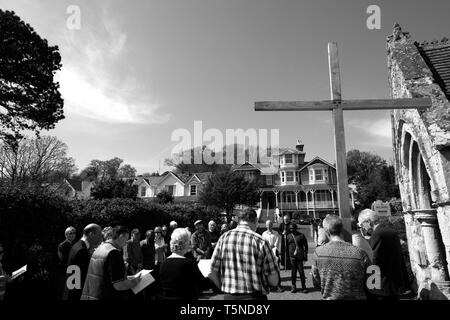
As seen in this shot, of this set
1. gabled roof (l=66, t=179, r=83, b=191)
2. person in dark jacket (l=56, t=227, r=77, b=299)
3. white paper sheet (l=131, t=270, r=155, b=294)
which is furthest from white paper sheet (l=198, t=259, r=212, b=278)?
gabled roof (l=66, t=179, r=83, b=191)

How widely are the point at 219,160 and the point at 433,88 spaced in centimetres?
4973

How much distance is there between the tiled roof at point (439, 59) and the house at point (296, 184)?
31.0m

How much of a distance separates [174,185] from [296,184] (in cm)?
2031

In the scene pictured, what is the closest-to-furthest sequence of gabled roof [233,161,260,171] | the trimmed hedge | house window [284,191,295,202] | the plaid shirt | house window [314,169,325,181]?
the plaid shirt < the trimmed hedge < house window [314,169,325,181] < house window [284,191,295,202] < gabled roof [233,161,260,171]

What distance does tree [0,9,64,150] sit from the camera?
43.6ft

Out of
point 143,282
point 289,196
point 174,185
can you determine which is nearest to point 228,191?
point 289,196

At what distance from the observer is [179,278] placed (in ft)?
10.2

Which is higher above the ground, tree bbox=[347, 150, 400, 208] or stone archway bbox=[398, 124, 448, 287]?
tree bbox=[347, 150, 400, 208]

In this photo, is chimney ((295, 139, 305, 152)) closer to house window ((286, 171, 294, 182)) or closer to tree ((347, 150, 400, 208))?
house window ((286, 171, 294, 182))

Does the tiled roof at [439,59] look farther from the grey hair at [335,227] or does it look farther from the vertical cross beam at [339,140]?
the grey hair at [335,227]

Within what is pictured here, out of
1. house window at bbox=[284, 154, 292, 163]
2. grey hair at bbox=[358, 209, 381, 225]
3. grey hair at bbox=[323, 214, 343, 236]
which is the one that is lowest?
grey hair at bbox=[323, 214, 343, 236]

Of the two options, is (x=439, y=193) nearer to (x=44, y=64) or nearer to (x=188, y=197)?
(x=44, y=64)

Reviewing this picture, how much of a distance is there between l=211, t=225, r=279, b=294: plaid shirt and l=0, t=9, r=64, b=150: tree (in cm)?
1586

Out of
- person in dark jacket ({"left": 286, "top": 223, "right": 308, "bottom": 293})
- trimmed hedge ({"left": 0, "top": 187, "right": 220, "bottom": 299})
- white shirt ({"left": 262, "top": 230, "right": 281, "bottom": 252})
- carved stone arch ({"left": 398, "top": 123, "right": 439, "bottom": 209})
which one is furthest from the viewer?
white shirt ({"left": 262, "top": 230, "right": 281, "bottom": 252})
